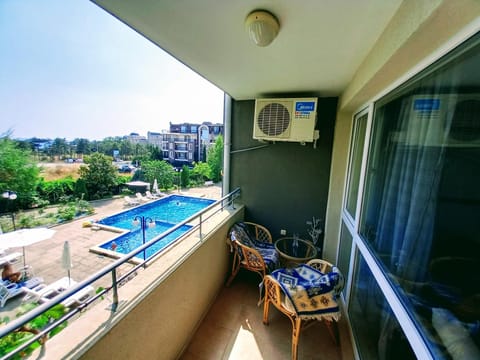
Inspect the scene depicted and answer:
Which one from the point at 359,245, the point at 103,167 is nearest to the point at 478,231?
the point at 359,245

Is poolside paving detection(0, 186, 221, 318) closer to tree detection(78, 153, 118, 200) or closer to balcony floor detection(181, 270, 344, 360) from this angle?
tree detection(78, 153, 118, 200)

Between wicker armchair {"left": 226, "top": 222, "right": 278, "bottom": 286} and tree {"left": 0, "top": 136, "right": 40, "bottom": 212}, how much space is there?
6310 mm

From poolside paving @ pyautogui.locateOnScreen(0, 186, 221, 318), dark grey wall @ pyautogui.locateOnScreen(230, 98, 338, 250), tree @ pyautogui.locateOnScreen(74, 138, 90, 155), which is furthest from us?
tree @ pyautogui.locateOnScreen(74, 138, 90, 155)

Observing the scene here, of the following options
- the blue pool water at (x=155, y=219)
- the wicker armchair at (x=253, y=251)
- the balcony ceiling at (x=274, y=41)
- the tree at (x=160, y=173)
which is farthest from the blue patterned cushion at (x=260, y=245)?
the tree at (x=160, y=173)

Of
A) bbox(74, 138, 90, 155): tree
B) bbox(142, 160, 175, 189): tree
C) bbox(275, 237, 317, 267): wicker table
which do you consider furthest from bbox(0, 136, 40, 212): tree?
bbox(275, 237, 317, 267): wicker table

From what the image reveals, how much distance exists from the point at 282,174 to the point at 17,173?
700cm

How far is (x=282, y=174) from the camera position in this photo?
9.23 feet

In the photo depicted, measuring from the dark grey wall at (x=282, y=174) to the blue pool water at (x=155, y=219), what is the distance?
3540mm

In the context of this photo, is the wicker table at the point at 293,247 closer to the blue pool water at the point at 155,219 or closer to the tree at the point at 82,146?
the blue pool water at the point at 155,219

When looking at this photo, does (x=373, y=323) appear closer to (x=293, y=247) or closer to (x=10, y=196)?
(x=293, y=247)

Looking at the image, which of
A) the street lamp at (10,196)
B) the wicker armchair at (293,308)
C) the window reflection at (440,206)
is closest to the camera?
the window reflection at (440,206)

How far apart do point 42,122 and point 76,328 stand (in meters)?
8.73

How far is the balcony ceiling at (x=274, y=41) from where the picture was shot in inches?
36.8

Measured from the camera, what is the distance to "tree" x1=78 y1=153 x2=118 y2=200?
7297mm
